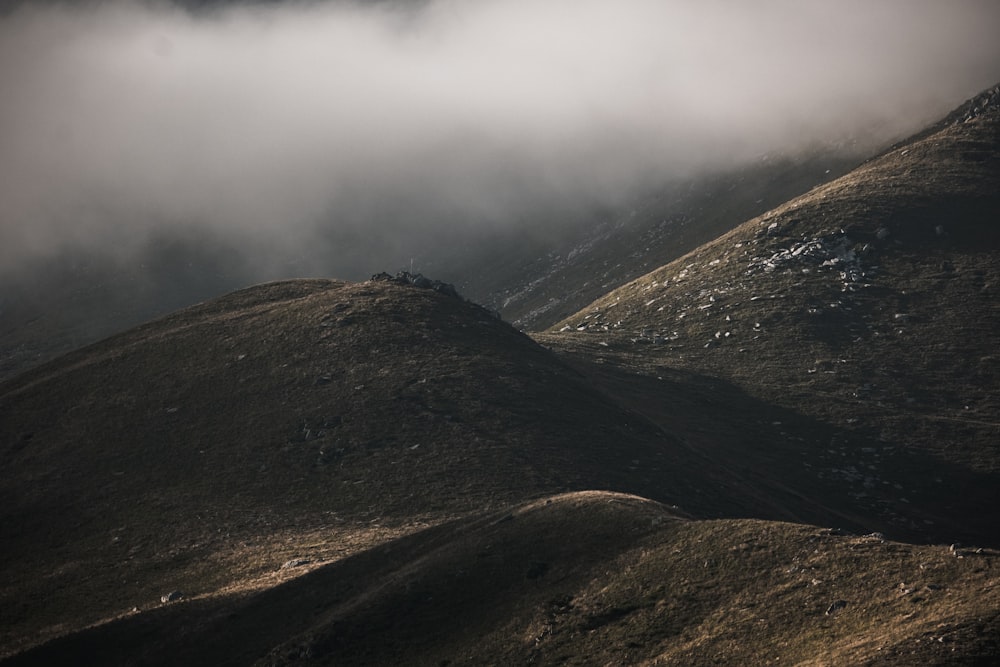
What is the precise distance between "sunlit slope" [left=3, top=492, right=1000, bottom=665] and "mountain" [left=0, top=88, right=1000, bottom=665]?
19cm

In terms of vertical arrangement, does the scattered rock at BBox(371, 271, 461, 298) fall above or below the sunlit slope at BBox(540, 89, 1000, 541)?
above

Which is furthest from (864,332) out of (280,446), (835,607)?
(835,607)

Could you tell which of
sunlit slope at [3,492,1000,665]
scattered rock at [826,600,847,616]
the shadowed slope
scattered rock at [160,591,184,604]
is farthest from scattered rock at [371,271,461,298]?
scattered rock at [826,600,847,616]

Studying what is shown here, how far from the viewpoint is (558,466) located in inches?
3051

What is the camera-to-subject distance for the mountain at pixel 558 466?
43906mm

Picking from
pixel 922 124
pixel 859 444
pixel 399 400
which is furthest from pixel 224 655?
pixel 922 124

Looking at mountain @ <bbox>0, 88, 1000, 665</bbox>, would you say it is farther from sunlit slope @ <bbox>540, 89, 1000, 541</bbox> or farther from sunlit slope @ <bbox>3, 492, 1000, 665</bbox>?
sunlit slope @ <bbox>540, 89, 1000, 541</bbox>

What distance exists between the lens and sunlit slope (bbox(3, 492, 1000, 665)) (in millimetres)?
37594

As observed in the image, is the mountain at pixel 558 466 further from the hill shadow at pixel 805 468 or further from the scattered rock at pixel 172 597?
the scattered rock at pixel 172 597

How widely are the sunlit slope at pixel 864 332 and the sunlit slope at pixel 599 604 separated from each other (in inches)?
1684

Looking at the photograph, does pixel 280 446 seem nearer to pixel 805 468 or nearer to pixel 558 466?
pixel 558 466

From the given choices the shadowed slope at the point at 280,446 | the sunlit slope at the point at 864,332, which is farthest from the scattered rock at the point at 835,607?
the sunlit slope at the point at 864,332

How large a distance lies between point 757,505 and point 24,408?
7484cm

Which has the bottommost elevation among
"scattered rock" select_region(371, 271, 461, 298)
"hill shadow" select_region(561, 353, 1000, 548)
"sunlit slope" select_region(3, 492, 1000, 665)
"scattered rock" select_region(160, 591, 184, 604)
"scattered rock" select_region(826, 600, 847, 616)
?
"hill shadow" select_region(561, 353, 1000, 548)
